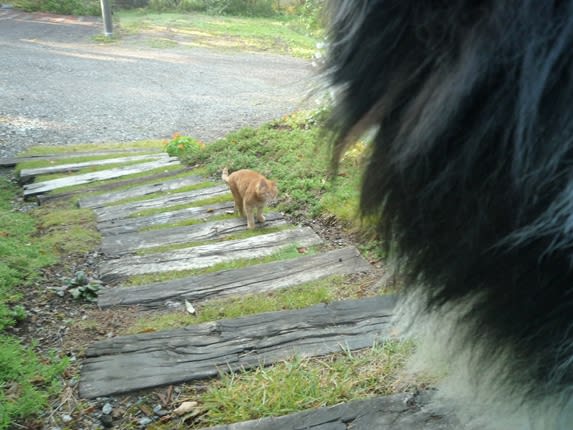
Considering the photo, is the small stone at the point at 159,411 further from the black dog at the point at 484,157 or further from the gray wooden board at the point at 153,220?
the gray wooden board at the point at 153,220

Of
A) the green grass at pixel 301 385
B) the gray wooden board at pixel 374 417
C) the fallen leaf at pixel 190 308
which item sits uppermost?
the gray wooden board at pixel 374 417

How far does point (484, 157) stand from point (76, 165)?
5.91 metres

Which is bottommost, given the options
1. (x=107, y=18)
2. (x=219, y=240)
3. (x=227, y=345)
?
(x=219, y=240)

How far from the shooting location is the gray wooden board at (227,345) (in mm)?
2172

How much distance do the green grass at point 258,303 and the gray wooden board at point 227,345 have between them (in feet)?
0.88

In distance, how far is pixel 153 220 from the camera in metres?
4.46

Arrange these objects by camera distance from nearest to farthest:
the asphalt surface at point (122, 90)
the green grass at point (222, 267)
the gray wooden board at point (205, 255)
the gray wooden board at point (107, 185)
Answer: the green grass at point (222, 267)
the gray wooden board at point (205, 255)
the gray wooden board at point (107, 185)
the asphalt surface at point (122, 90)

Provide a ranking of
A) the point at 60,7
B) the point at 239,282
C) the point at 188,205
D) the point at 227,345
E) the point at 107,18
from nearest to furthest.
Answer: the point at 227,345, the point at 239,282, the point at 188,205, the point at 107,18, the point at 60,7

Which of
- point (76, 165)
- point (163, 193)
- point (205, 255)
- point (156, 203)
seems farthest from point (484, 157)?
point (76, 165)

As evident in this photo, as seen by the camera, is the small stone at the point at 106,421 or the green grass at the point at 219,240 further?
the green grass at the point at 219,240

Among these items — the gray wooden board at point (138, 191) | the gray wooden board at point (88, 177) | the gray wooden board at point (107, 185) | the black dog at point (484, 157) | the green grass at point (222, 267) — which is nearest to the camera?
the black dog at point (484, 157)

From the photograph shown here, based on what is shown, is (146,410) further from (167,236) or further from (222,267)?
(167,236)

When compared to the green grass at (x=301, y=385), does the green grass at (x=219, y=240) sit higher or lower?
lower

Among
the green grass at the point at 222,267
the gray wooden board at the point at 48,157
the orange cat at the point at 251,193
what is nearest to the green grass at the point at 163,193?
the orange cat at the point at 251,193
